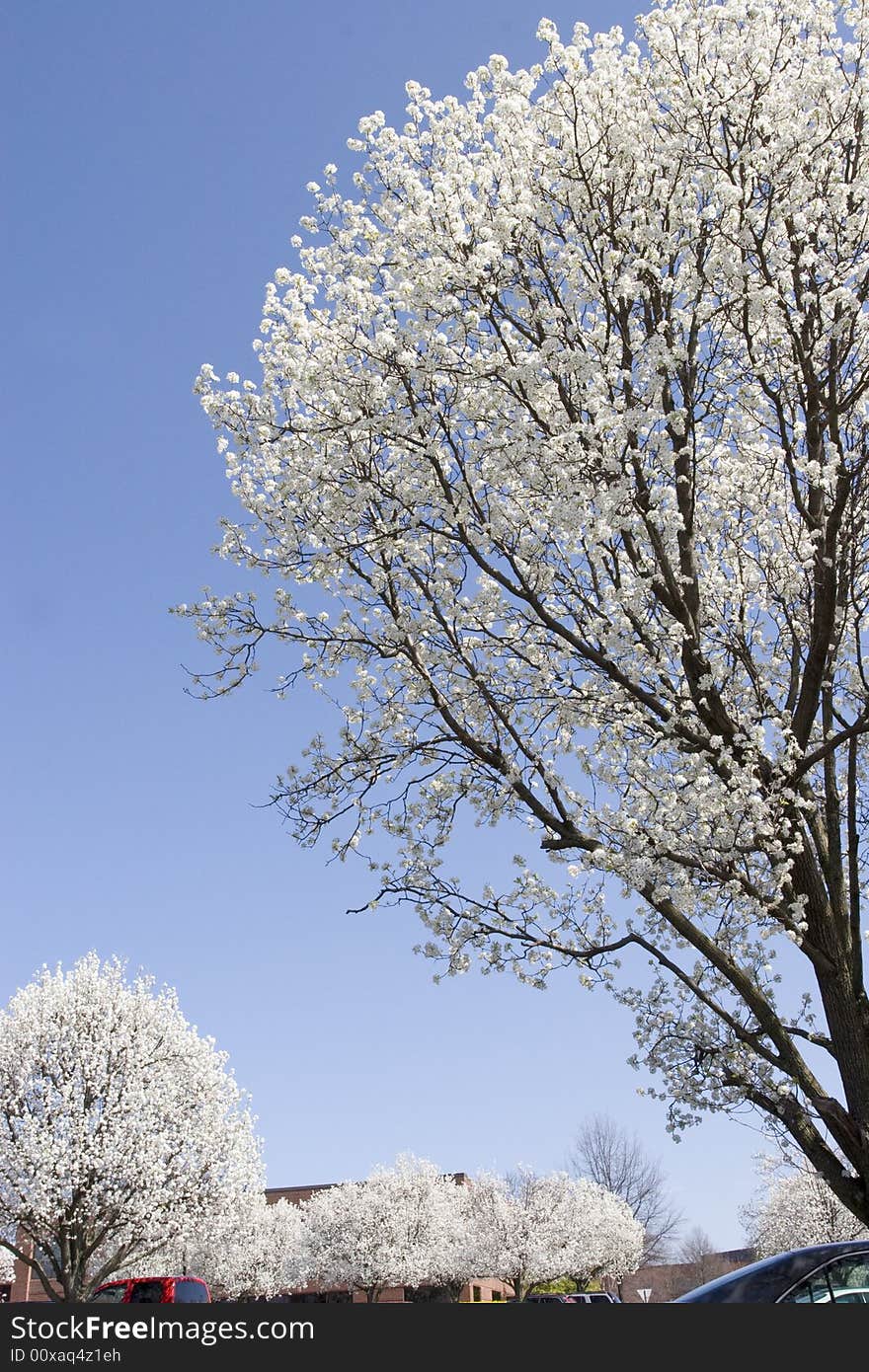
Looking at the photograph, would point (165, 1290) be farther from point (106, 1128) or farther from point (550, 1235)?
point (550, 1235)

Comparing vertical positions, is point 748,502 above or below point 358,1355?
above

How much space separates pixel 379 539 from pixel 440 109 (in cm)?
400

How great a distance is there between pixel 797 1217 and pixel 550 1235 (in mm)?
14068

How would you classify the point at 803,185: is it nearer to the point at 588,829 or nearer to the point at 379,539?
the point at 379,539

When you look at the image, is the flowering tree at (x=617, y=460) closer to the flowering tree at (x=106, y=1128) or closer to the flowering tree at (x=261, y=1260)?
the flowering tree at (x=106, y=1128)

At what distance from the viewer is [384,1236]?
168 ft

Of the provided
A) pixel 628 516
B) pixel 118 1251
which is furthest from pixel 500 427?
pixel 118 1251

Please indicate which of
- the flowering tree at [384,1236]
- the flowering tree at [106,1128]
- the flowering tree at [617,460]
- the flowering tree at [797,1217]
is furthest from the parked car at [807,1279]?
the flowering tree at [384,1236]

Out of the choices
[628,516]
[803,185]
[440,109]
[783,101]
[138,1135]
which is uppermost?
[440,109]

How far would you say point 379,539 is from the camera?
9.38m

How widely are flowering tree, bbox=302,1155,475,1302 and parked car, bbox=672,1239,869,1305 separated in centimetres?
4799

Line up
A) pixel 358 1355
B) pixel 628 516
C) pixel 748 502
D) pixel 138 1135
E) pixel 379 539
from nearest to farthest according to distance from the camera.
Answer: pixel 358 1355 < pixel 628 516 < pixel 379 539 < pixel 748 502 < pixel 138 1135

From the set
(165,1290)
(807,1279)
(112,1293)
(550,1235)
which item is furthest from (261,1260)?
(807,1279)

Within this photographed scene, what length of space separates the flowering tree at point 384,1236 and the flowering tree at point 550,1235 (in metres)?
2.01
